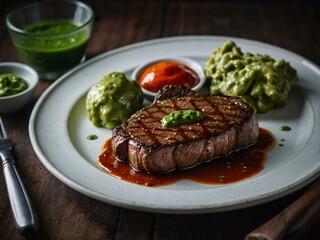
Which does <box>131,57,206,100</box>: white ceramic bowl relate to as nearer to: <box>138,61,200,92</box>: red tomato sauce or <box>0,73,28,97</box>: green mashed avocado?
<box>138,61,200,92</box>: red tomato sauce

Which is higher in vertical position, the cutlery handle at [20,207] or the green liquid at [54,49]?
the cutlery handle at [20,207]

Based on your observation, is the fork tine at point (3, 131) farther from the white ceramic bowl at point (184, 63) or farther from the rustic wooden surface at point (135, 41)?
the white ceramic bowl at point (184, 63)

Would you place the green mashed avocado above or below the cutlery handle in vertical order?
below

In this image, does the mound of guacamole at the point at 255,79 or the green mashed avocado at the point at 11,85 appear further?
the green mashed avocado at the point at 11,85

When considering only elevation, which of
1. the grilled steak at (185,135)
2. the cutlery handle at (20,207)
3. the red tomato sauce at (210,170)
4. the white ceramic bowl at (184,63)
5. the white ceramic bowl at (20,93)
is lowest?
the white ceramic bowl at (20,93)

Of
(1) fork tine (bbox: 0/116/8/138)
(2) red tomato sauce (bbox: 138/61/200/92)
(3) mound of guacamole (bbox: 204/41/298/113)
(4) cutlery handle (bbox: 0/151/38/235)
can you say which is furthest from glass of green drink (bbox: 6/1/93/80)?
(4) cutlery handle (bbox: 0/151/38/235)

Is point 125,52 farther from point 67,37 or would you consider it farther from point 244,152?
point 244,152

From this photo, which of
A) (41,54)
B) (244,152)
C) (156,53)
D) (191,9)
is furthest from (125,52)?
(244,152)

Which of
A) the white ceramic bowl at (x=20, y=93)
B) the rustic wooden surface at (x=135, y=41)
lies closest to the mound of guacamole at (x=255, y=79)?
the rustic wooden surface at (x=135, y=41)
